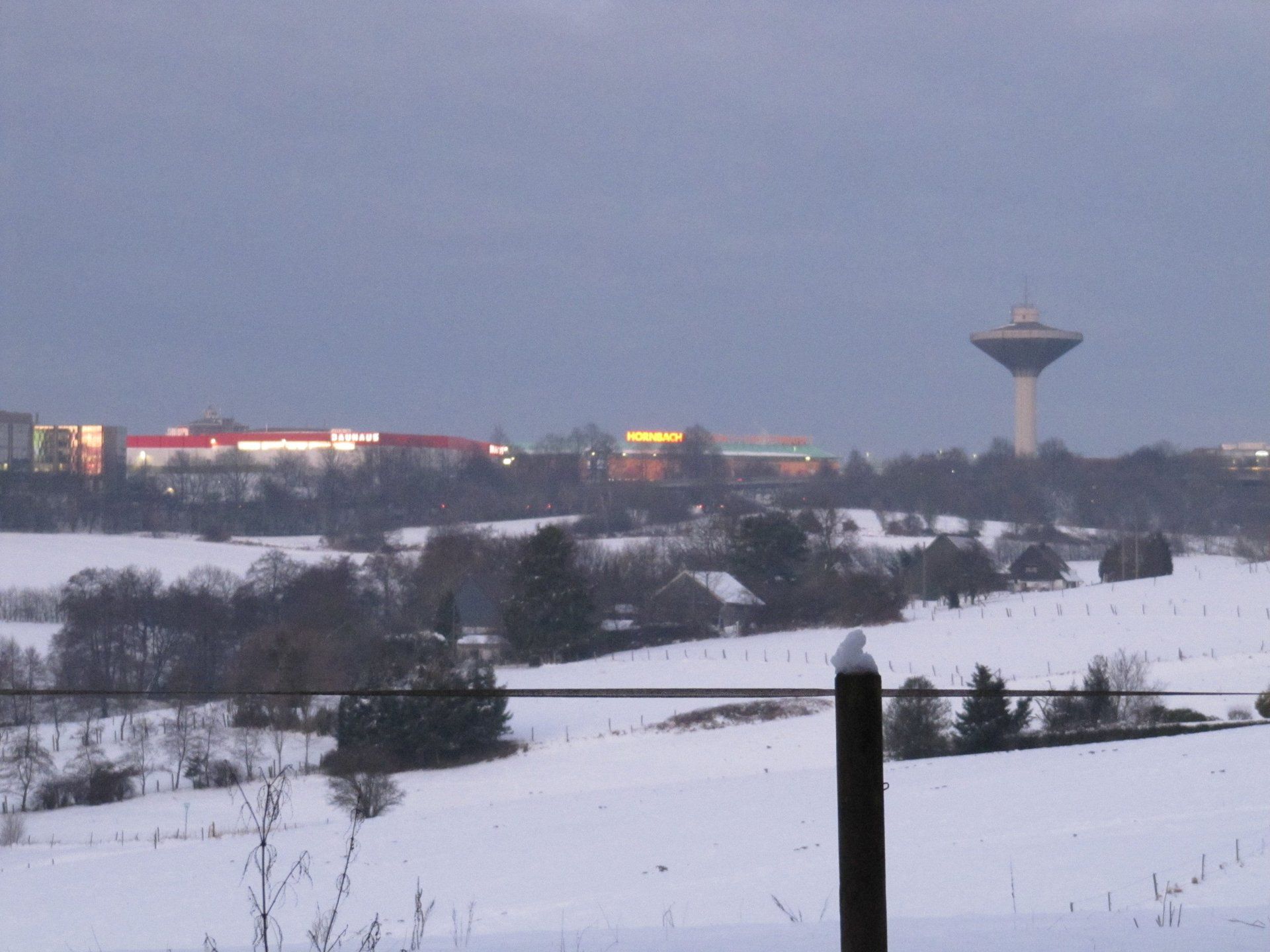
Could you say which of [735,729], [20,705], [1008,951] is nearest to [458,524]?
[20,705]

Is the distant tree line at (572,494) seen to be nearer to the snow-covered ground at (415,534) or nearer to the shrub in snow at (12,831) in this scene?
the snow-covered ground at (415,534)

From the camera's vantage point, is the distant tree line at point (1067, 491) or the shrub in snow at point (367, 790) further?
the distant tree line at point (1067, 491)

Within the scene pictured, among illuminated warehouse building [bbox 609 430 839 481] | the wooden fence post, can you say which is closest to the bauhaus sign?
illuminated warehouse building [bbox 609 430 839 481]

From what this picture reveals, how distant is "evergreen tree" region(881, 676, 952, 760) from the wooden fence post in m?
25.0

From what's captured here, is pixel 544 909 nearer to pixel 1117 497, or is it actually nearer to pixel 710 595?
pixel 710 595

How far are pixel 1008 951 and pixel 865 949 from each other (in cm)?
233

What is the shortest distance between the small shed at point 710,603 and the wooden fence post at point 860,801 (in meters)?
59.8

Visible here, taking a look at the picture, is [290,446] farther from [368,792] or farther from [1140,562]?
[368,792]

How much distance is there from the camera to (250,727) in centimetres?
3672

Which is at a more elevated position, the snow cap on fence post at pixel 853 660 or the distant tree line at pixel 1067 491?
the distant tree line at pixel 1067 491

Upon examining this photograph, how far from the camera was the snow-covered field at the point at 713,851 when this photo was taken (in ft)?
24.9

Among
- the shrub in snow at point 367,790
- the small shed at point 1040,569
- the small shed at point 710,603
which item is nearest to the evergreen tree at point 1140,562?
A: the small shed at point 1040,569

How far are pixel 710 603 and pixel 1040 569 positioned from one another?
24155 mm

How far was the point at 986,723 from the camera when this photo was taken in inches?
1093
